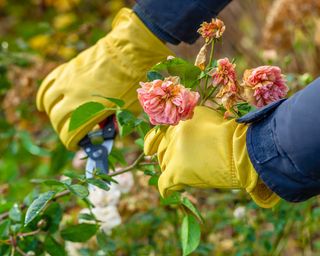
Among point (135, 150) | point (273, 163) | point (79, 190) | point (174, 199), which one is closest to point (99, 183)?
point (79, 190)

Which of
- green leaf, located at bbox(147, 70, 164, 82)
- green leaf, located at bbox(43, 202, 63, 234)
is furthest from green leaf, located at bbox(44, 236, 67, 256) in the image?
green leaf, located at bbox(147, 70, 164, 82)

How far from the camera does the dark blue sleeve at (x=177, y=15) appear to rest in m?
1.55

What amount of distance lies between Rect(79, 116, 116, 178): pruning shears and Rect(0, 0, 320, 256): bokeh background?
0.45 ft

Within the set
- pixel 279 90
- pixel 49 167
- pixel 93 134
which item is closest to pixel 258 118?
pixel 279 90

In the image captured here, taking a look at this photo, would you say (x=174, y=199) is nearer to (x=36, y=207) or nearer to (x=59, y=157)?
(x=36, y=207)

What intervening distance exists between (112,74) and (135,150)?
1113 millimetres

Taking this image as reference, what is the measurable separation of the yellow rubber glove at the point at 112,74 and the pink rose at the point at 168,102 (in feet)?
1.51

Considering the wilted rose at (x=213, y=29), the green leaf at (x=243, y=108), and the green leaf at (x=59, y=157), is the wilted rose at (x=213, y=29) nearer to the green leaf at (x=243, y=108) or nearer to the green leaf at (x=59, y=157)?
the green leaf at (x=243, y=108)

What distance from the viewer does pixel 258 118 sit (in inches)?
44.0

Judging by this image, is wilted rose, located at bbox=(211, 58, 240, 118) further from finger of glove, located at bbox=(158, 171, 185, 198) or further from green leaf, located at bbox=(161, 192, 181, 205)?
green leaf, located at bbox=(161, 192, 181, 205)

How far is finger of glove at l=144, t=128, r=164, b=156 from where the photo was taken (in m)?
1.22

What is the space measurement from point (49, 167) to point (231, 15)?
133 cm

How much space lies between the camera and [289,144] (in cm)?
108

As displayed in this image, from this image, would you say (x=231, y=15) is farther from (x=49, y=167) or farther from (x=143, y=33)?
(x=143, y=33)
